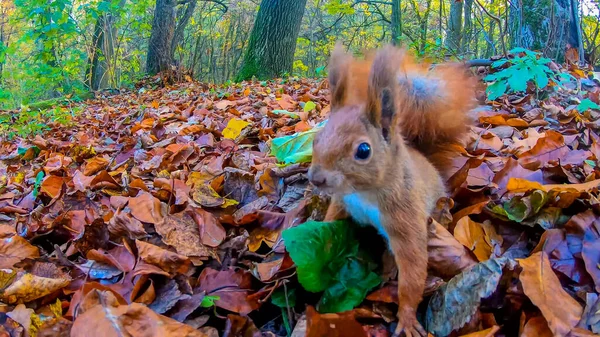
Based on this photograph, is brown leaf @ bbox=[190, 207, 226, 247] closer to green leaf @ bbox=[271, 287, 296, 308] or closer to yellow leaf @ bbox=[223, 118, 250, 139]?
green leaf @ bbox=[271, 287, 296, 308]

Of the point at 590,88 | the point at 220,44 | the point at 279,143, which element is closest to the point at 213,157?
the point at 279,143

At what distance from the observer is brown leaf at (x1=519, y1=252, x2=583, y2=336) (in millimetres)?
1110

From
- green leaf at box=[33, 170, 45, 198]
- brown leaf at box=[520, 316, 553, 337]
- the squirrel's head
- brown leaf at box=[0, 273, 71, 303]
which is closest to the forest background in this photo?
the squirrel's head

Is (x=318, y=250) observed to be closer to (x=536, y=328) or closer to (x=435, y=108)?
(x=536, y=328)

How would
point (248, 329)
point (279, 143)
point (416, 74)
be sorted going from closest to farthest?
Answer: 1. point (248, 329)
2. point (416, 74)
3. point (279, 143)

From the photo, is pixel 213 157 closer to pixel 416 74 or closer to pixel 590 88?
pixel 416 74

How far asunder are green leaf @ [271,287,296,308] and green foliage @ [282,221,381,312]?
0.08m

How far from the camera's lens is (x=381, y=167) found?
1276mm

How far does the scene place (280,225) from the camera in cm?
172

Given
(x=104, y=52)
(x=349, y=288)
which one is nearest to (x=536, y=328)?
(x=349, y=288)

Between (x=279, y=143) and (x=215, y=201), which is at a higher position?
(x=279, y=143)

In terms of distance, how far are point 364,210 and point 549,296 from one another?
21.4 inches

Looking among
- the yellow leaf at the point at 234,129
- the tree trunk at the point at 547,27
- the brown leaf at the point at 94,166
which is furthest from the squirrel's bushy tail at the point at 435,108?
the tree trunk at the point at 547,27

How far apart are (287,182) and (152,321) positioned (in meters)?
0.94
